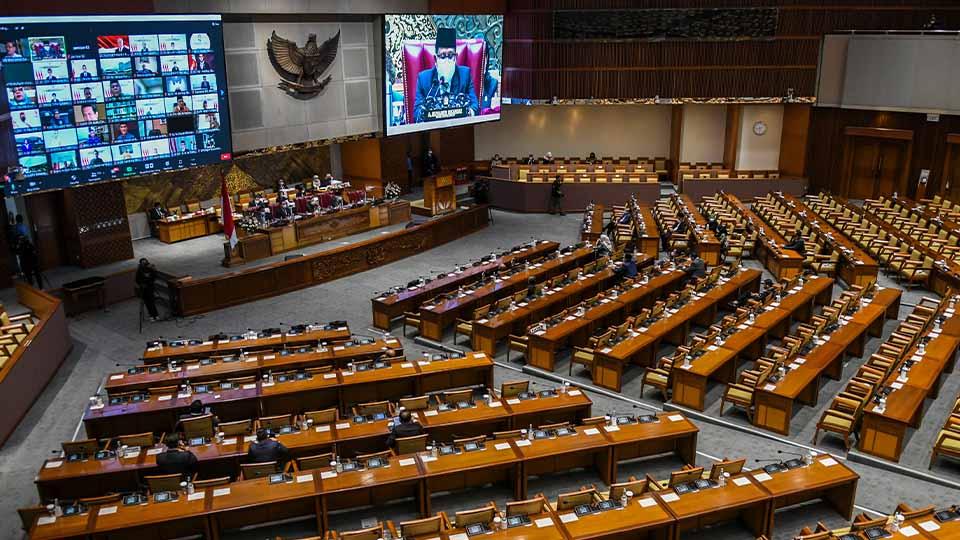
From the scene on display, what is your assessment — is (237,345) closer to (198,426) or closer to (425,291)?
(198,426)

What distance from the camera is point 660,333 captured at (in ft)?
39.2

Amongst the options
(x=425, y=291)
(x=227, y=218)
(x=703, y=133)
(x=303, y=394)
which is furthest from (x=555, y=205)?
(x=303, y=394)

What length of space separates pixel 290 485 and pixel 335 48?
548 inches

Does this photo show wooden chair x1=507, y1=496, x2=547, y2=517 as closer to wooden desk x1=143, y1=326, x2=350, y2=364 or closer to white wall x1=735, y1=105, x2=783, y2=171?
wooden desk x1=143, y1=326, x2=350, y2=364

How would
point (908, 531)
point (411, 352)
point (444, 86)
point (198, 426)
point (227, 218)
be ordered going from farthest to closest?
point (444, 86)
point (227, 218)
point (411, 352)
point (198, 426)
point (908, 531)

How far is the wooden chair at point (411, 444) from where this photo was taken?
8.56 meters

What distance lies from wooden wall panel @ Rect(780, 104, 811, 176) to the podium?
11.8 metres

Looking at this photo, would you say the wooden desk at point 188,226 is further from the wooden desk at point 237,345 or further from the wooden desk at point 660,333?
the wooden desk at point 660,333

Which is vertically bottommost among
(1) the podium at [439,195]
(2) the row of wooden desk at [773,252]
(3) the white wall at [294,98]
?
(2) the row of wooden desk at [773,252]

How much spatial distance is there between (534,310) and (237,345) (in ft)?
16.4

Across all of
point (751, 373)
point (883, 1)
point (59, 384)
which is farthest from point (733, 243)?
point (59, 384)

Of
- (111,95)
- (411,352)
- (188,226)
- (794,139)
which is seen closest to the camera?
(411,352)

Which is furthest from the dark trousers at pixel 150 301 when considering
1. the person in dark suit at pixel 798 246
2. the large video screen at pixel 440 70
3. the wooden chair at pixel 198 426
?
the person in dark suit at pixel 798 246

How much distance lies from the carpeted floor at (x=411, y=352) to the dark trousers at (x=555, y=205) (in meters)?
6.08
